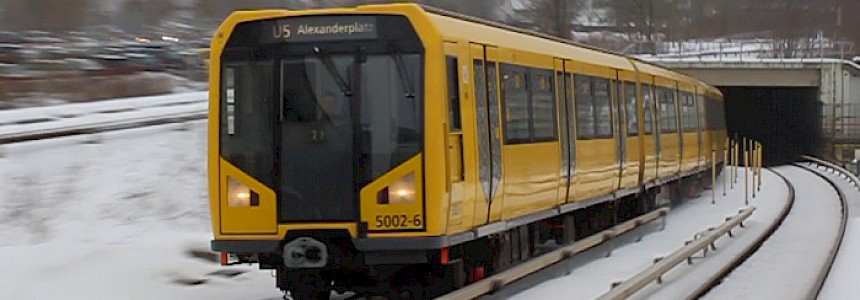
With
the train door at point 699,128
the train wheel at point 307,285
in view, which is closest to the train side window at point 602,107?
the train wheel at point 307,285

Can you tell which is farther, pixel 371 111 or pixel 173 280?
pixel 173 280

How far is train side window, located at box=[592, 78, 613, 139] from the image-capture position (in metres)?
18.8

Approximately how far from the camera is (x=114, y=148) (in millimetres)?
21875

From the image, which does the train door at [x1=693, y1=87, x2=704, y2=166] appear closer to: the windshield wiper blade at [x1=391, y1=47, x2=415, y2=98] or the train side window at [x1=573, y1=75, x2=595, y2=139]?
the train side window at [x1=573, y1=75, x2=595, y2=139]

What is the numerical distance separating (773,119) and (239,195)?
205 feet

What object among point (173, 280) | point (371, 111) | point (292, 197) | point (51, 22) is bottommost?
point (173, 280)

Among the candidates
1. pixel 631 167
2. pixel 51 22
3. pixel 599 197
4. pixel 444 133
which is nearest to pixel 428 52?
pixel 444 133

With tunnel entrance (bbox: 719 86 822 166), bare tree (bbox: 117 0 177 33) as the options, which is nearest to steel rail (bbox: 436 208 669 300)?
tunnel entrance (bbox: 719 86 822 166)

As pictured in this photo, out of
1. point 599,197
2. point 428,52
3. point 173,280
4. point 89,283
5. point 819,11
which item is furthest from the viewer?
point 819,11

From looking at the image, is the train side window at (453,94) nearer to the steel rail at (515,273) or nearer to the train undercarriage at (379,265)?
the train undercarriage at (379,265)

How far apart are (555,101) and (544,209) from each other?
1373mm

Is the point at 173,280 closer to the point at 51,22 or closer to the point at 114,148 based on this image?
the point at 114,148

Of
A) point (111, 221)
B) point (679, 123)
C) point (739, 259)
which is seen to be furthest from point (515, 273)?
point (679, 123)

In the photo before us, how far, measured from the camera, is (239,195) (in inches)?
489
